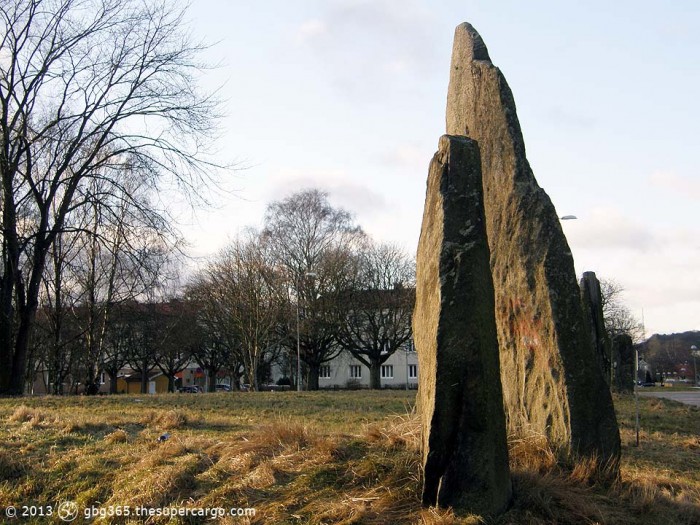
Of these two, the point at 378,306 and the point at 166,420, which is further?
the point at 378,306

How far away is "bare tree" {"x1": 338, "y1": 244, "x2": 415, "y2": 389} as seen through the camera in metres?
45.3

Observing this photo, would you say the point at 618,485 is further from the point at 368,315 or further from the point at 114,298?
the point at 368,315

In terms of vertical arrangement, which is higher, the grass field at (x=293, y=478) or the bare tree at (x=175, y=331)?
the bare tree at (x=175, y=331)

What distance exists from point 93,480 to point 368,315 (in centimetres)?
3914

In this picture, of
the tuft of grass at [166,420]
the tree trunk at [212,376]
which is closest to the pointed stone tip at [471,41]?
the tuft of grass at [166,420]

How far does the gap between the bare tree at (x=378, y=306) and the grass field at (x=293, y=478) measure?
118 feet

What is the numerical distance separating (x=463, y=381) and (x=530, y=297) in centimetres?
251

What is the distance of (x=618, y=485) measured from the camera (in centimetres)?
613

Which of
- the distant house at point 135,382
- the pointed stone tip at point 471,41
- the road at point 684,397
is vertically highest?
the pointed stone tip at point 471,41

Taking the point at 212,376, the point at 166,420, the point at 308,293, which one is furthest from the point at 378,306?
the point at 166,420

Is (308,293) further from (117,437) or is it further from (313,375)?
(117,437)

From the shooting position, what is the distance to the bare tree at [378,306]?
45.3 meters

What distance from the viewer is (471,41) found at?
9.20 m

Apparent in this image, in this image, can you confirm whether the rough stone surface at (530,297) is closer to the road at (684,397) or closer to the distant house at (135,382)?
the road at (684,397)
